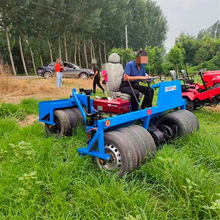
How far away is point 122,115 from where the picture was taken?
310cm

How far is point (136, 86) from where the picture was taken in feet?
13.6

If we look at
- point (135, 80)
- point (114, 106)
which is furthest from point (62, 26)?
A: point (114, 106)

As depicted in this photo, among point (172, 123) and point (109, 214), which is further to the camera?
point (172, 123)

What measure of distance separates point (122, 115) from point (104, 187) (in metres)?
1.00

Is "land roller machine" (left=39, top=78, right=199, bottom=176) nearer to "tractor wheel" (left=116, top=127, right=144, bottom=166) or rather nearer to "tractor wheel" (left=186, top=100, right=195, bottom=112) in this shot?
"tractor wheel" (left=116, top=127, right=144, bottom=166)

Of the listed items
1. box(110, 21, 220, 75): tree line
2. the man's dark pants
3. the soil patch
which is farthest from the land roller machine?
box(110, 21, 220, 75): tree line

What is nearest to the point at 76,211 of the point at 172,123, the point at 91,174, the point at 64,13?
the point at 91,174

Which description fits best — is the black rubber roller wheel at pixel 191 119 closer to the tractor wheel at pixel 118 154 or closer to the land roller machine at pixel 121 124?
the land roller machine at pixel 121 124

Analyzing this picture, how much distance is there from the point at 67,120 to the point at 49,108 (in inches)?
17.0

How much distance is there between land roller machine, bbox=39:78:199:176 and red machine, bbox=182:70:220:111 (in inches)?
95.2

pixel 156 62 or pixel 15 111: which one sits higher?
pixel 156 62

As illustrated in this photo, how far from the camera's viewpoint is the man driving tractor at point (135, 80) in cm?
387

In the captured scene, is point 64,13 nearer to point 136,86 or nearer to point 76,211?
point 136,86

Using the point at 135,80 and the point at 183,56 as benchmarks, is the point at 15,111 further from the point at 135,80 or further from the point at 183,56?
the point at 183,56
